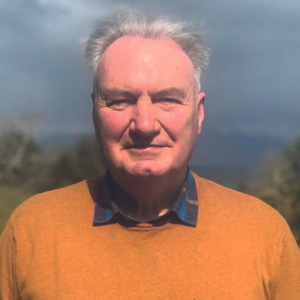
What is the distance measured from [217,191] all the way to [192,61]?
0.40 metres

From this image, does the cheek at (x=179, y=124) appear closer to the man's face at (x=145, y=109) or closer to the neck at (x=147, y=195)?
the man's face at (x=145, y=109)

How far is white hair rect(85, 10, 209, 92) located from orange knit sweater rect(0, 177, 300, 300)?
1.27ft

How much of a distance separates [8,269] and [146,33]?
743mm

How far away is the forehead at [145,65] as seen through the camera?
53.4 inches

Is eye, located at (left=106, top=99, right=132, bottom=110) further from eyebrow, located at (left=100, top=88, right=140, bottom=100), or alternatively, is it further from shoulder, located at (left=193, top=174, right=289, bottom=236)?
shoulder, located at (left=193, top=174, right=289, bottom=236)

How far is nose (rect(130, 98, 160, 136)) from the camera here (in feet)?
4.35

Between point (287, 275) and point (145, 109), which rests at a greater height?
point (145, 109)

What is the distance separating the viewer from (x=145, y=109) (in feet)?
4.39

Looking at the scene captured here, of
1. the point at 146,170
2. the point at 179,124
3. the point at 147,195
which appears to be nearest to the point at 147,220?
the point at 147,195

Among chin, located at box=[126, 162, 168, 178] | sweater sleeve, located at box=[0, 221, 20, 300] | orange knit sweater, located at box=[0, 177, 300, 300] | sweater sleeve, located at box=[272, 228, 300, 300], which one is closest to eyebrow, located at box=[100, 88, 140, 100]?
chin, located at box=[126, 162, 168, 178]

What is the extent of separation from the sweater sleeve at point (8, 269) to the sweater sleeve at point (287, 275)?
2.33 ft

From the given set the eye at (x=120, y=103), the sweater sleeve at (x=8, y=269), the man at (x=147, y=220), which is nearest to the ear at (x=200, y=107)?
the man at (x=147, y=220)

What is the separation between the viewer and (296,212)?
287 centimetres

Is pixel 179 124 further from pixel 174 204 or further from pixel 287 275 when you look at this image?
pixel 287 275
